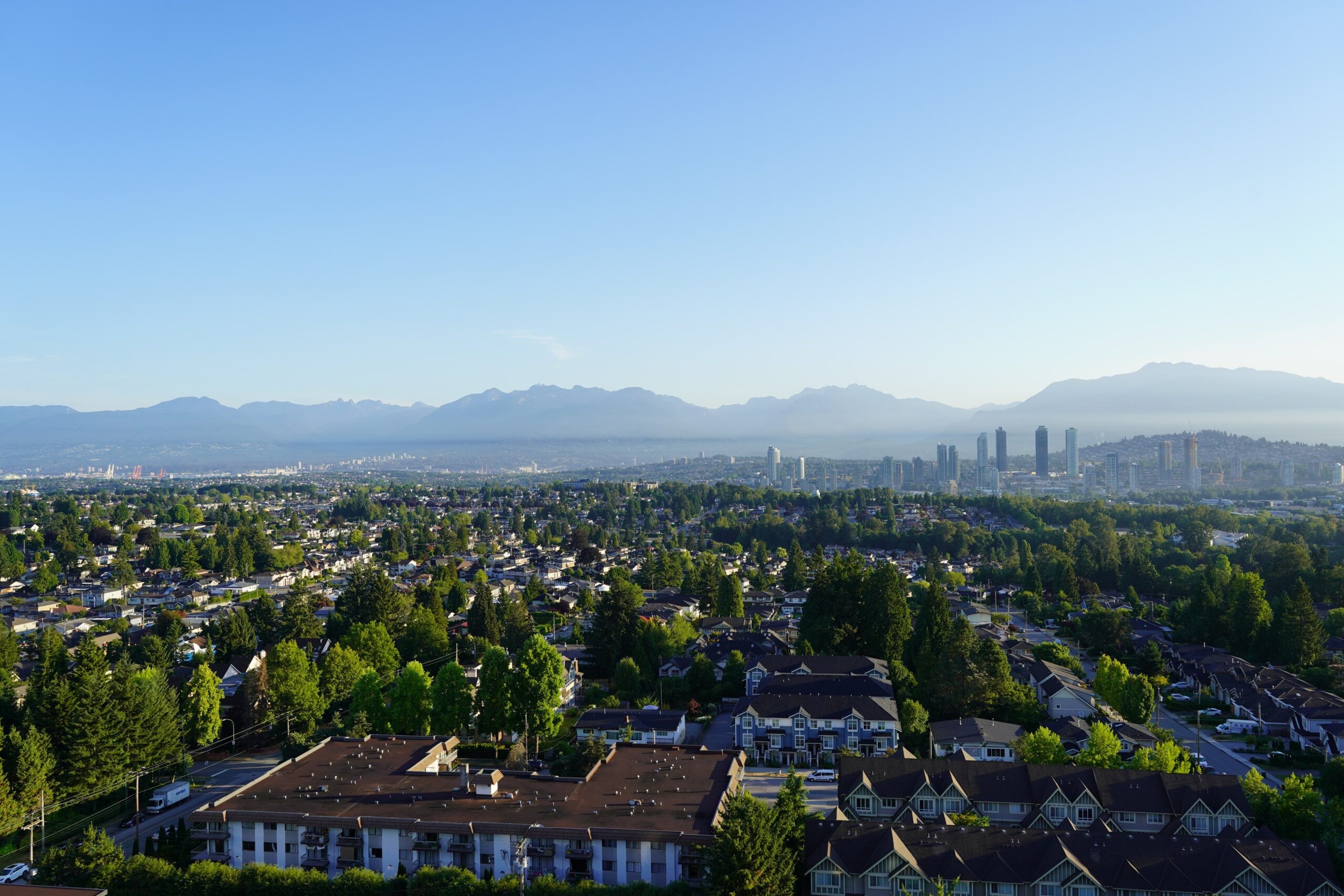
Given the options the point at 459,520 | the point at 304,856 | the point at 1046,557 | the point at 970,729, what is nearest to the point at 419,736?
the point at 304,856

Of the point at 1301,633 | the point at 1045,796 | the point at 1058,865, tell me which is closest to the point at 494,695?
the point at 1045,796

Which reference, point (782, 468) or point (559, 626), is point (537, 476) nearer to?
point (782, 468)

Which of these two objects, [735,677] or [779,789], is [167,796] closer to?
[779,789]

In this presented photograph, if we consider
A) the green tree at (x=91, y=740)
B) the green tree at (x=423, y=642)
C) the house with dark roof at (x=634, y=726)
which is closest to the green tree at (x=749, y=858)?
the house with dark roof at (x=634, y=726)

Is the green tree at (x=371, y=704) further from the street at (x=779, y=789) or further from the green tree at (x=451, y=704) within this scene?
the street at (x=779, y=789)

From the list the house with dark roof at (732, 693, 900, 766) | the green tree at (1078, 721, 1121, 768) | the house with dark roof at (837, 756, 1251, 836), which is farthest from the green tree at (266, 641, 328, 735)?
the green tree at (1078, 721, 1121, 768)

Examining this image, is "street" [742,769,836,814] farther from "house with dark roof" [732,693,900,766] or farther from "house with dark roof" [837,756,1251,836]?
"house with dark roof" [837,756,1251,836]
